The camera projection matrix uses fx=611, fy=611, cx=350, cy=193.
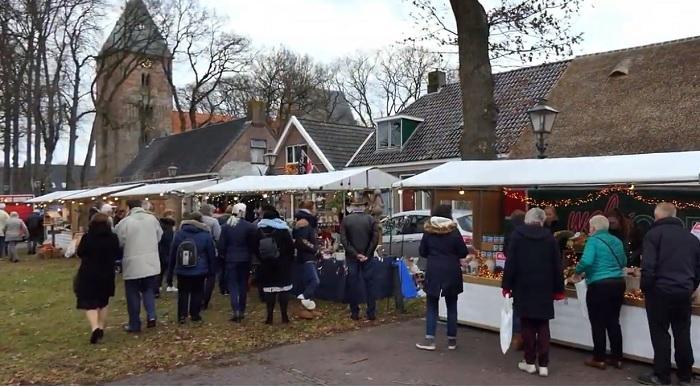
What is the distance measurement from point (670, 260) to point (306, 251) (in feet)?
15.6

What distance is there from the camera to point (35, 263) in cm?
1681

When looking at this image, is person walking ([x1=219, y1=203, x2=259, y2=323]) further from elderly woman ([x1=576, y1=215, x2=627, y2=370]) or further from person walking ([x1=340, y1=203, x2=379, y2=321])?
elderly woman ([x1=576, y1=215, x2=627, y2=370])

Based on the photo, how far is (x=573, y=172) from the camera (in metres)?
6.48

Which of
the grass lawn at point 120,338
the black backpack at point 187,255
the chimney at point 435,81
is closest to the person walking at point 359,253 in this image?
the grass lawn at point 120,338

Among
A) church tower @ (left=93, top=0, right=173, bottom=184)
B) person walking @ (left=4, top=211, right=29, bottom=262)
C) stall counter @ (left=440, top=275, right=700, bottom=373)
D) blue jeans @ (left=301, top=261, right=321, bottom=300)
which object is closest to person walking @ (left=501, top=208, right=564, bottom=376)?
stall counter @ (left=440, top=275, right=700, bottom=373)

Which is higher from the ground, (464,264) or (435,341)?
(464,264)

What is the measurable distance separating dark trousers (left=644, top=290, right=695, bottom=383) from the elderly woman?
34cm

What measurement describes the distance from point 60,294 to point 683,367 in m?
9.83

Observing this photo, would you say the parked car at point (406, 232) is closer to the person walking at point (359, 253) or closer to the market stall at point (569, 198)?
the market stall at point (569, 198)

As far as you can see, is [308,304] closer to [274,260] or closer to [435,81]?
[274,260]

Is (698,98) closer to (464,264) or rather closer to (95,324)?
(464,264)

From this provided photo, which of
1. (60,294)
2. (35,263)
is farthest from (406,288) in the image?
(35,263)

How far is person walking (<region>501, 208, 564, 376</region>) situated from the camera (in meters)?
5.38

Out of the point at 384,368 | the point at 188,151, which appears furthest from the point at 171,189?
the point at 188,151
